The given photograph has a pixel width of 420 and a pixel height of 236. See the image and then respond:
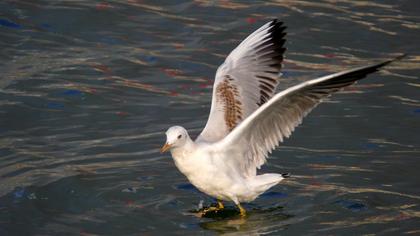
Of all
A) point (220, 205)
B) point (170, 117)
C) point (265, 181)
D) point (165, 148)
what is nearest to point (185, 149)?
point (165, 148)

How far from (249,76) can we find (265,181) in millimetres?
1357

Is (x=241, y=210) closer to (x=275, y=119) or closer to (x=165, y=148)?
(x=275, y=119)

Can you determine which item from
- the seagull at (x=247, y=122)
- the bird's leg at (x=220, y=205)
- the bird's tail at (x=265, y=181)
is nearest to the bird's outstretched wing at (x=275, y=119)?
the seagull at (x=247, y=122)

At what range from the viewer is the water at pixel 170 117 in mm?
8758

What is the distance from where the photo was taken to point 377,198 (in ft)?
29.9

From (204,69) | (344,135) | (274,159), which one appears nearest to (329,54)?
(204,69)

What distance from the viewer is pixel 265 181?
8781 millimetres

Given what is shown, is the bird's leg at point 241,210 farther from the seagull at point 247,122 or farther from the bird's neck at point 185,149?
the bird's neck at point 185,149

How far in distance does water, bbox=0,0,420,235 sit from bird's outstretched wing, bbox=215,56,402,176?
58cm

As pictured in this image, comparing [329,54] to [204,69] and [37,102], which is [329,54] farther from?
[37,102]

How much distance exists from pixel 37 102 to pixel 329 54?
13.9 feet

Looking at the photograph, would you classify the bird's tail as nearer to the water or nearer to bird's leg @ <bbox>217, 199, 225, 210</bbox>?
the water

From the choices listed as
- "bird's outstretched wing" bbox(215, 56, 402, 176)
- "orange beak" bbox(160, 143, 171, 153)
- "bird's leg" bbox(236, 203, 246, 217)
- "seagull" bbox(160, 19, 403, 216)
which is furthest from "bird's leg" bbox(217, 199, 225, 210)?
"orange beak" bbox(160, 143, 171, 153)

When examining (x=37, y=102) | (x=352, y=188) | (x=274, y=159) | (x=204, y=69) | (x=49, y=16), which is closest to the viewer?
(x=352, y=188)
